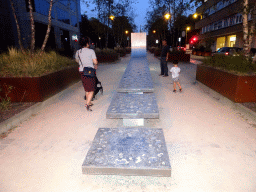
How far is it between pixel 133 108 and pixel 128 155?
1.63 metres

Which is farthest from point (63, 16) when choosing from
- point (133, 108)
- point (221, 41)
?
point (133, 108)

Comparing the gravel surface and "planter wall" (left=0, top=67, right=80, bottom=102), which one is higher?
"planter wall" (left=0, top=67, right=80, bottom=102)

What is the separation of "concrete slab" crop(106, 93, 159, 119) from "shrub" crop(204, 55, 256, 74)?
3253 mm

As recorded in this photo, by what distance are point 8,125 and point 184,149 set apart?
412cm

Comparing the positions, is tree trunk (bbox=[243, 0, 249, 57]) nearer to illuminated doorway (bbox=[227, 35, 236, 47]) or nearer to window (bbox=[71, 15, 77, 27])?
illuminated doorway (bbox=[227, 35, 236, 47])

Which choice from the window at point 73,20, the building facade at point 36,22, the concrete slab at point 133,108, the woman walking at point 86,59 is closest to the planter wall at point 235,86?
the concrete slab at point 133,108

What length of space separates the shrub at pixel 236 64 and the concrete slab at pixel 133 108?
3253 mm

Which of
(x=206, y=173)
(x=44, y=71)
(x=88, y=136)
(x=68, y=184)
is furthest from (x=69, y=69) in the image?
(x=206, y=173)

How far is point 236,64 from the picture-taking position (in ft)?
20.2

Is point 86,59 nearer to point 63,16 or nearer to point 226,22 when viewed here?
Answer: point 226,22

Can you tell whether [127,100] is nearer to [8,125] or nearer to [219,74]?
[8,125]

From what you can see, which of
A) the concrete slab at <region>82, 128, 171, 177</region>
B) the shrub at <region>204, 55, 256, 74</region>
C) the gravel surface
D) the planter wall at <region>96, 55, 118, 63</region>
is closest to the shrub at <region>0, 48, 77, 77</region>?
the gravel surface

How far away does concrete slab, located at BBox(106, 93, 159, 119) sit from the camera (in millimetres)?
3924

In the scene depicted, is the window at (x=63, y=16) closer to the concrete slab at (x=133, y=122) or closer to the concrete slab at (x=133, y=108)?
the concrete slab at (x=133, y=108)
